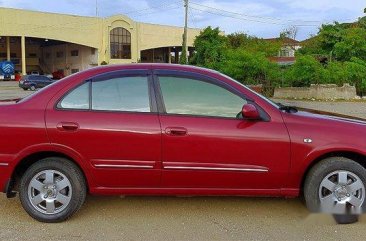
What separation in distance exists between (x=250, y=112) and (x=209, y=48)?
28486mm

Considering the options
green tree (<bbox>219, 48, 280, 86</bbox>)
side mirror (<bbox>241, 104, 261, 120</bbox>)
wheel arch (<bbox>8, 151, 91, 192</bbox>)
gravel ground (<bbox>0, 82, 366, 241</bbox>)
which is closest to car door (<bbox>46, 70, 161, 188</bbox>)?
wheel arch (<bbox>8, 151, 91, 192</bbox>)

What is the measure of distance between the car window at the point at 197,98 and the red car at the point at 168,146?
0.03 feet

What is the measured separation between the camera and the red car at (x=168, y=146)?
12.7 ft

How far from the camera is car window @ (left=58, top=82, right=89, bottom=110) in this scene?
3.97 meters

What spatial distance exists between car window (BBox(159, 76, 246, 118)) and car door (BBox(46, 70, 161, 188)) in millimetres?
196

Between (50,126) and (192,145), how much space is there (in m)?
1.45

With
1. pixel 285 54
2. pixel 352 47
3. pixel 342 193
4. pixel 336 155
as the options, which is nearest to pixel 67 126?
pixel 336 155

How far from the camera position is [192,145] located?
386 centimetres

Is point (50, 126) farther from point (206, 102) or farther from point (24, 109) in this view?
point (206, 102)

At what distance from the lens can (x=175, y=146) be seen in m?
3.87

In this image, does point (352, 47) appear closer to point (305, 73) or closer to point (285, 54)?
point (305, 73)

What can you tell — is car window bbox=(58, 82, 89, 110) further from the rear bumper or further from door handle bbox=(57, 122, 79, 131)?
the rear bumper

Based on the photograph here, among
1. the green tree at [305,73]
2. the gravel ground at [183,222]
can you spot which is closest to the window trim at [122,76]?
the gravel ground at [183,222]

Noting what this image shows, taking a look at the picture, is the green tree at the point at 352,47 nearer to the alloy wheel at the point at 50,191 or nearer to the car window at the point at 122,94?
the car window at the point at 122,94
